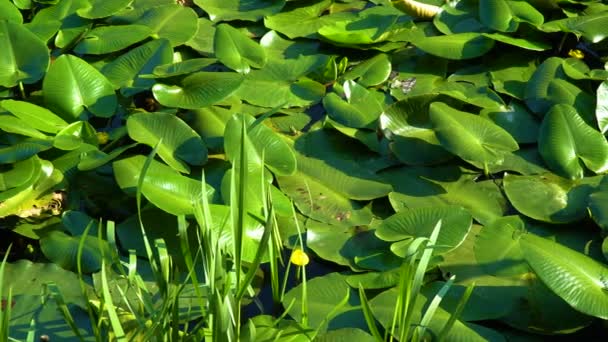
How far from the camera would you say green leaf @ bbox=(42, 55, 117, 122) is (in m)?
2.34

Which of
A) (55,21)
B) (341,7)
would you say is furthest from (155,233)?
(341,7)

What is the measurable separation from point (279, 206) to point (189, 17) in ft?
3.57

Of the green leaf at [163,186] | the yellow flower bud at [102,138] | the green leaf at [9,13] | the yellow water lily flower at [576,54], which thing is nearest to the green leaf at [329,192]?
the green leaf at [163,186]

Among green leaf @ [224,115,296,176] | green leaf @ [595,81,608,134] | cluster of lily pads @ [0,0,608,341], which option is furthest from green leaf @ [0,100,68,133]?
green leaf @ [595,81,608,134]

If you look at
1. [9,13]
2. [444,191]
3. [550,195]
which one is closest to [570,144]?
[550,195]

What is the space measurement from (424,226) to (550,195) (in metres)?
0.38

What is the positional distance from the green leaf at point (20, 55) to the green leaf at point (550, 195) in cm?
144

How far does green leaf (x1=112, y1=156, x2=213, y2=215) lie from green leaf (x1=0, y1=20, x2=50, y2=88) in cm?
55

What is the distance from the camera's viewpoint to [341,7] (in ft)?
9.89

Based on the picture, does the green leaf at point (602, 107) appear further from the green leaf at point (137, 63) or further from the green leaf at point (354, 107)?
the green leaf at point (137, 63)

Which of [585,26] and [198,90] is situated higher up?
[585,26]

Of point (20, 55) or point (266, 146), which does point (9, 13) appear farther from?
point (266, 146)

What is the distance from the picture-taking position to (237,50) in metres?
2.62

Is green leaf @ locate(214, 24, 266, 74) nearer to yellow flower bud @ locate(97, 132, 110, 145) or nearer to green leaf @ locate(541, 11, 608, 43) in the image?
yellow flower bud @ locate(97, 132, 110, 145)
